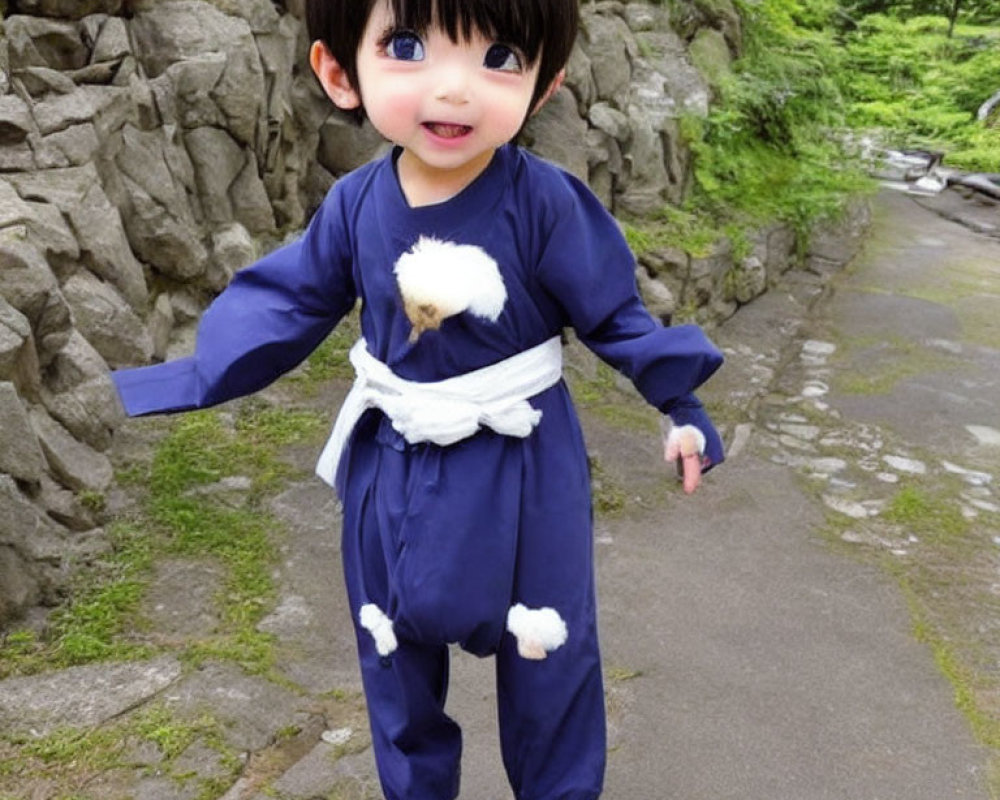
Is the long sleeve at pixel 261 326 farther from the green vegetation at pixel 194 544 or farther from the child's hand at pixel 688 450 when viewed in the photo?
the green vegetation at pixel 194 544

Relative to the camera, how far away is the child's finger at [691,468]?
209 centimetres

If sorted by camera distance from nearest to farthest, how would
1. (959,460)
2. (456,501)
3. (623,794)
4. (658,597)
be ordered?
(456,501)
(623,794)
(658,597)
(959,460)

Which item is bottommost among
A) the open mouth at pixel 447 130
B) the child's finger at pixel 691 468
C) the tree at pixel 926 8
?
the tree at pixel 926 8

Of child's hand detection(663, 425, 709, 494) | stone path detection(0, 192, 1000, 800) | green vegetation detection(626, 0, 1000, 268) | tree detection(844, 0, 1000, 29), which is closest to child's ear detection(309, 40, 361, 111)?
child's hand detection(663, 425, 709, 494)

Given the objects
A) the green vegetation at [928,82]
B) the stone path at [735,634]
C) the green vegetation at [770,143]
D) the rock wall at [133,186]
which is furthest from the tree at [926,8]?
the stone path at [735,634]

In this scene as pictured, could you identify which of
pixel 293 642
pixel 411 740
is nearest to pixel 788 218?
pixel 293 642

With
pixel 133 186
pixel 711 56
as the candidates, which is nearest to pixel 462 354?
pixel 133 186

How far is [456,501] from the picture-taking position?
6.76 ft

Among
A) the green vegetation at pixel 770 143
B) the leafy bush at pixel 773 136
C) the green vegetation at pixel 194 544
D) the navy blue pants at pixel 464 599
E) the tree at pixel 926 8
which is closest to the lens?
the navy blue pants at pixel 464 599

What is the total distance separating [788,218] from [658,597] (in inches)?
187

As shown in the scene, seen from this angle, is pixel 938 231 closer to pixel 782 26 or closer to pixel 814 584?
pixel 782 26

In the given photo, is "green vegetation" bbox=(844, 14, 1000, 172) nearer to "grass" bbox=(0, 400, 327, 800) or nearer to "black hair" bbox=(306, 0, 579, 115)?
"grass" bbox=(0, 400, 327, 800)

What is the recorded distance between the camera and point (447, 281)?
1959 mm

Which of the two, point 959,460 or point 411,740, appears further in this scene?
point 959,460
